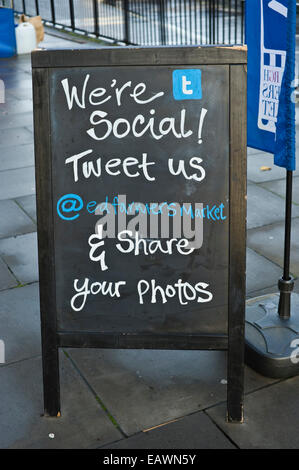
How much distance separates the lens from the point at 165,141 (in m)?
3.13

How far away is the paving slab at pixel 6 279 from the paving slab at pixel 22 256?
4 cm

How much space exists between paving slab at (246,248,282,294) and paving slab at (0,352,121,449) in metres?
1.65

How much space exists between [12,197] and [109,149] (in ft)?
12.3

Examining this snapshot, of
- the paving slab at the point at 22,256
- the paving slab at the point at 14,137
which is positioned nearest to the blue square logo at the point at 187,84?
the paving slab at the point at 22,256

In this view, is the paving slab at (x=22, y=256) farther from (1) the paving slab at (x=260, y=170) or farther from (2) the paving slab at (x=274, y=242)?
(1) the paving slab at (x=260, y=170)

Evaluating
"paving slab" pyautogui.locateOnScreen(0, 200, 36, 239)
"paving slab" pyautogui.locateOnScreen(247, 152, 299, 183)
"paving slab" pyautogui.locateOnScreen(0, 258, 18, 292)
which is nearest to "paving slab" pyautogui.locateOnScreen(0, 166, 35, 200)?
"paving slab" pyautogui.locateOnScreen(0, 200, 36, 239)

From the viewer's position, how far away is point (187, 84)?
3037 millimetres

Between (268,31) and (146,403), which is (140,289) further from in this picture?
(268,31)

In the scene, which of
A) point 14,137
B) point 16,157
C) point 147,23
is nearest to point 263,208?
point 16,157

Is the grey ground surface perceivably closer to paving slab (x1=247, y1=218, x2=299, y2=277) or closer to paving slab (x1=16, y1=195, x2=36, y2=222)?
paving slab (x1=247, y1=218, x2=299, y2=277)

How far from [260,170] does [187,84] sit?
14.7 ft

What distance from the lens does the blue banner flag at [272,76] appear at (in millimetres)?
3342

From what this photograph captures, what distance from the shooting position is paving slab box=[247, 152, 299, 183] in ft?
23.3
